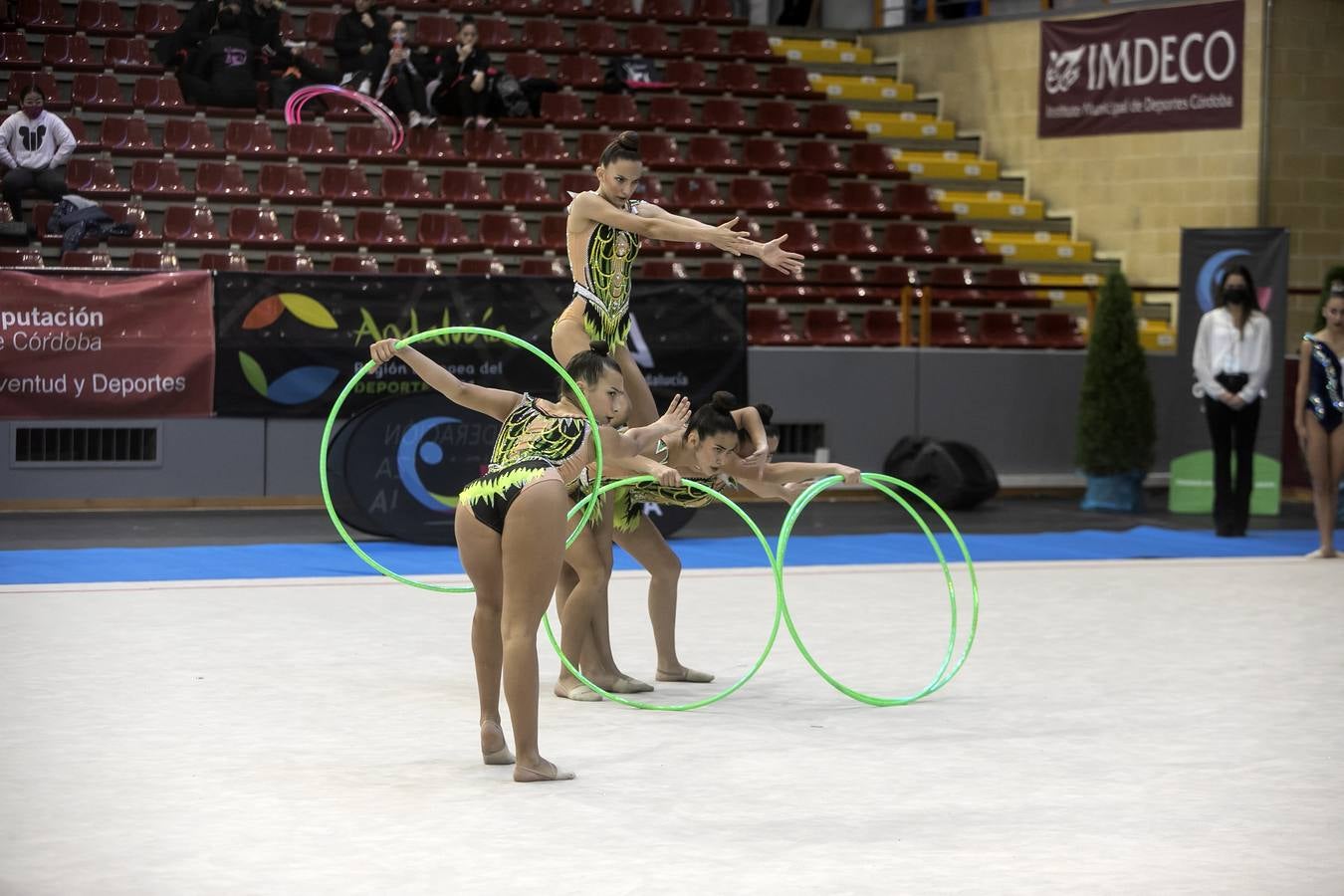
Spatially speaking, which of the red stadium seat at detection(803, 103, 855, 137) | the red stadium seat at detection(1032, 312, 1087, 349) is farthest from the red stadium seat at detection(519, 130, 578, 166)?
the red stadium seat at detection(1032, 312, 1087, 349)

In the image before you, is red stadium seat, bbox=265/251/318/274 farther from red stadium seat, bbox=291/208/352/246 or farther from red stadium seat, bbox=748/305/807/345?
red stadium seat, bbox=748/305/807/345

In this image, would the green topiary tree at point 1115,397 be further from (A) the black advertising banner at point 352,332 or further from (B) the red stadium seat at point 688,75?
(B) the red stadium seat at point 688,75

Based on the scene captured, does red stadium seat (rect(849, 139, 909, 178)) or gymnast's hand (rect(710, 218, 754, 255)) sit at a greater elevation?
red stadium seat (rect(849, 139, 909, 178))

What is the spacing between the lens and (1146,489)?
56.2 feet

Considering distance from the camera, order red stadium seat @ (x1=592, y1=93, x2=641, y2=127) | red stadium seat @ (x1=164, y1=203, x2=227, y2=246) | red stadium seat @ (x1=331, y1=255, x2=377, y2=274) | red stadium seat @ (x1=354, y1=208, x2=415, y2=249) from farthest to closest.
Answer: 1. red stadium seat @ (x1=592, y1=93, x2=641, y2=127)
2. red stadium seat @ (x1=354, y1=208, x2=415, y2=249)
3. red stadium seat @ (x1=331, y1=255, x2=377, y2=274)
4. red stadium seat @ (x1=164, y1=203, x2=227, y2=246)

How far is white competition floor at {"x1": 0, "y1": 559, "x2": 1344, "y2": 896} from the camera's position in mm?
4457

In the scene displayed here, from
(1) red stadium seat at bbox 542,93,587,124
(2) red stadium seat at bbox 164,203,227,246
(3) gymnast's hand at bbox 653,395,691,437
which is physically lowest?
(3) gymnast's hand at bbox 653,395,691,437

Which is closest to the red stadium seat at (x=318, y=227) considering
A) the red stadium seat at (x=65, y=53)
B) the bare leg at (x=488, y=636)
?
the red stadium seat at (x=65, y=53)

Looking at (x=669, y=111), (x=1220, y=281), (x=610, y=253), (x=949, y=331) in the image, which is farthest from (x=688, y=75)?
(x=610, y=253)

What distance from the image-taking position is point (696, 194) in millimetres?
18484

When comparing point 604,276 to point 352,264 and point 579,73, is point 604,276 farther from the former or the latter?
point 579,73

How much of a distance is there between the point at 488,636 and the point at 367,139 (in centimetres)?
1305

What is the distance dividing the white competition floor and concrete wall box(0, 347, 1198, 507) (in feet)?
13.9

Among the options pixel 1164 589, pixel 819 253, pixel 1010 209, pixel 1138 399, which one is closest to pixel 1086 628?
pixel 1164 589
